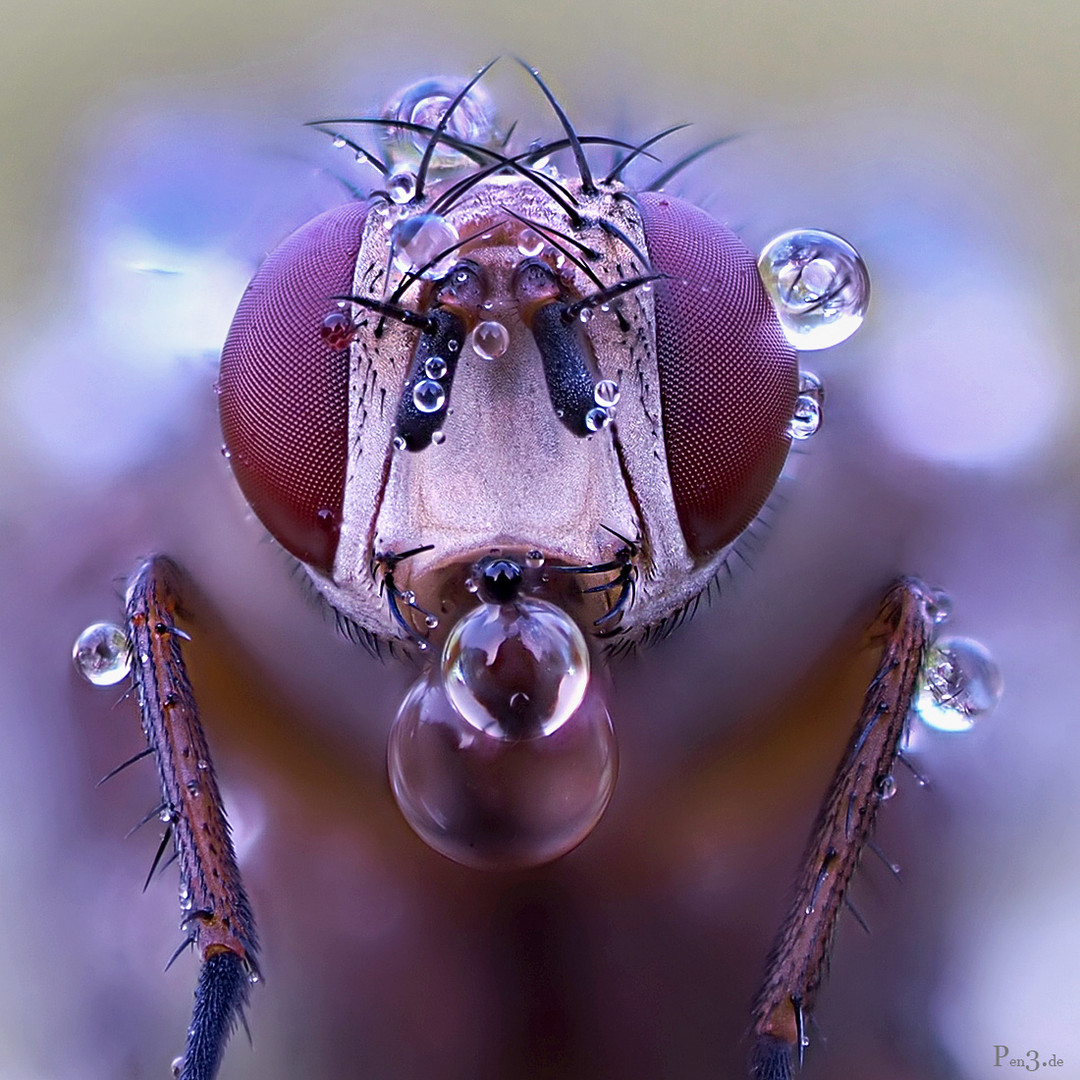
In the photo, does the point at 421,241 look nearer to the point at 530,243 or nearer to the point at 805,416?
the point at 530,243

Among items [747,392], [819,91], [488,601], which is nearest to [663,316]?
[747,392]

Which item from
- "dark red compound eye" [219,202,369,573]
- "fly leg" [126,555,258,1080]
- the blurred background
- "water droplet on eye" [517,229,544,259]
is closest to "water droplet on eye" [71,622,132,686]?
the blurred background

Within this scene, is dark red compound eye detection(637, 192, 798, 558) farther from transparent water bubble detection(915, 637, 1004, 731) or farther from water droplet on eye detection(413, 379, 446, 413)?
transparent water bubble detection(915, 637, 1004, 731)

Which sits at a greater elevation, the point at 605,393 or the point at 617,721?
the point at 605,393

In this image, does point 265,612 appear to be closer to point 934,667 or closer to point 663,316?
point 663,316

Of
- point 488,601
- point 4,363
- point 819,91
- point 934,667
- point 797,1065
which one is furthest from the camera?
point 819,91

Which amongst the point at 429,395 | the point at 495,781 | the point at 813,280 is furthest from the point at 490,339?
the point at 813,280
